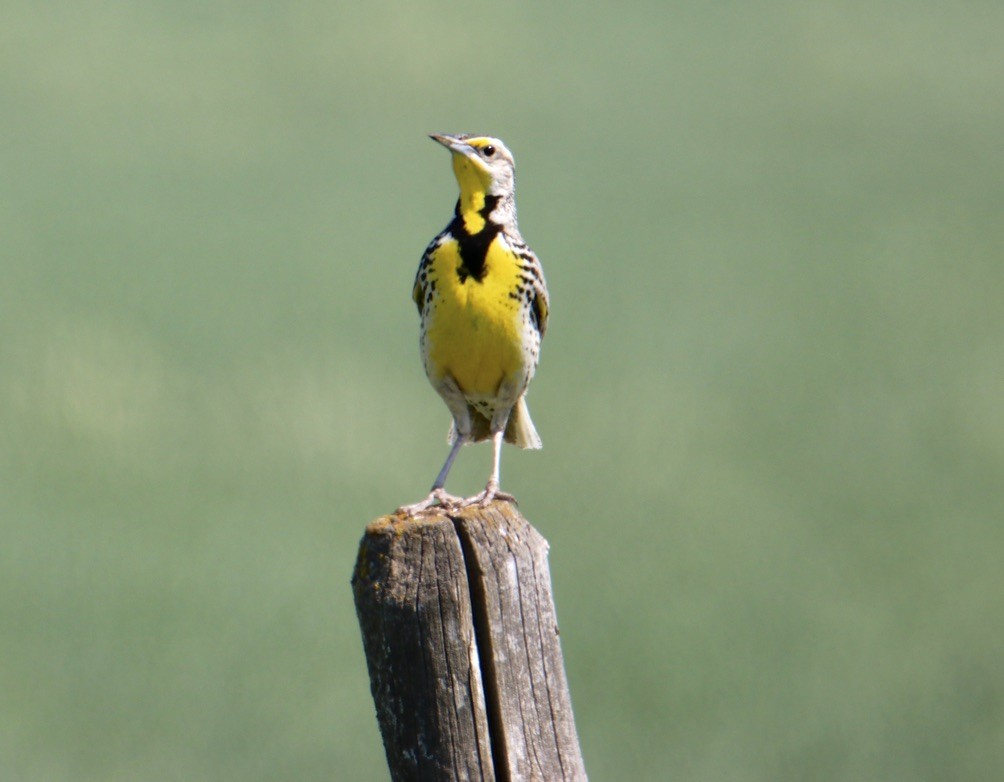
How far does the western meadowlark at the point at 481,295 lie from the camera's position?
3582 mm

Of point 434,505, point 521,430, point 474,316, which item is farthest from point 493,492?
point 521,430

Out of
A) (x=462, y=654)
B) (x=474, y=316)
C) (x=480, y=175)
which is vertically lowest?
(x=462, y=654)

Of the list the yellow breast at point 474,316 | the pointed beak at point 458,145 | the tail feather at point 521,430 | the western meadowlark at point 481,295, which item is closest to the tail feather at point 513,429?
the tail feather at point 521,430

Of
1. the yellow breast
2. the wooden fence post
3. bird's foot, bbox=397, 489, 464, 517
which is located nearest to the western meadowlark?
the yellow breast

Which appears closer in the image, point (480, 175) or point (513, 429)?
point (480, 175)

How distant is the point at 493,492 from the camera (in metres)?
3.30

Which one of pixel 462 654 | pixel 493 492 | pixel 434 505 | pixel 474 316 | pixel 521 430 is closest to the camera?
pixel 462 654

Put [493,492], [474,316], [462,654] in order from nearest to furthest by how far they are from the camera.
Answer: [462,654], [493,492], [474,316]

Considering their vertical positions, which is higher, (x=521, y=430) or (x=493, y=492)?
(x=521, y=430)

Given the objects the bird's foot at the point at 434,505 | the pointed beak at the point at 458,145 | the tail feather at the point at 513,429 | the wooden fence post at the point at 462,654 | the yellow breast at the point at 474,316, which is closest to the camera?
the wooden fence post at the point at 462,654

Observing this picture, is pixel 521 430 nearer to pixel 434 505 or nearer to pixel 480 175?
pixel 480 175

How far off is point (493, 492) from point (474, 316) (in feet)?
1.69

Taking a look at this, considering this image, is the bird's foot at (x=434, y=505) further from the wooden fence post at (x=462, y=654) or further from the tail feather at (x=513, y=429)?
the tail feather at (x=513, y=429)

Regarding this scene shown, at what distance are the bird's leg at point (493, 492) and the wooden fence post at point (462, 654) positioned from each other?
257mm
